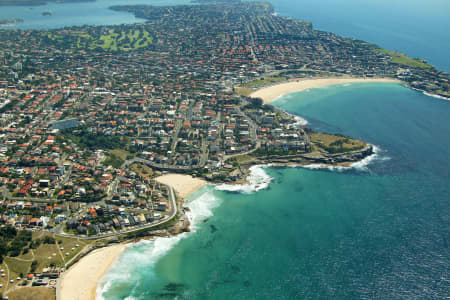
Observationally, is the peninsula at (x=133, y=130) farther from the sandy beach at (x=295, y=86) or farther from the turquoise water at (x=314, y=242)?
the turquoise water at (x=314, y=242)

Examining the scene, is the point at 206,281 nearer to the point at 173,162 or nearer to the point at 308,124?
the point at 173,162

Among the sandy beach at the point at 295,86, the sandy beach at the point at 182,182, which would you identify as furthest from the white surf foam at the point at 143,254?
the sandy beach at the point at 295,86

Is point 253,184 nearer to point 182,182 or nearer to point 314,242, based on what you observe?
point 182,182

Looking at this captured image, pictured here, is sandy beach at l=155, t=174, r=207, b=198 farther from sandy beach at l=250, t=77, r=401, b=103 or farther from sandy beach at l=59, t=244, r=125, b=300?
sandy beach at l=250, t=77, r=401, b=103

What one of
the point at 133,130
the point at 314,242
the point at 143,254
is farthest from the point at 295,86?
the point at 143,254

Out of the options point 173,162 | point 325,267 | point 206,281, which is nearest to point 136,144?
point 173,162

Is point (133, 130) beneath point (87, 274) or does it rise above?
above
